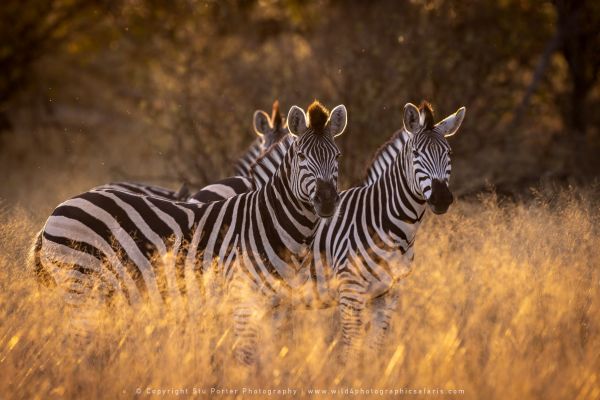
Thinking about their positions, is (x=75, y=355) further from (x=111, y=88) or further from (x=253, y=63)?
(x=111, y=88)

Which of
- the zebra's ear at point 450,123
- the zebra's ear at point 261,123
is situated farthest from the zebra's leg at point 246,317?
the zebra's ear at point 261,123

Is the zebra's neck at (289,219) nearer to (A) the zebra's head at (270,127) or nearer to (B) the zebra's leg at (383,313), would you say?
(B) the zebra's leg at (383,313)

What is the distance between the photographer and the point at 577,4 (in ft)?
40.5

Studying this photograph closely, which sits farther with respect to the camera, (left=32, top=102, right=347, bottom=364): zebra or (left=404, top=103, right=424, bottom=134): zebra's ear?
(left=404, top=103, right=424, bottom=134): zebra's ear

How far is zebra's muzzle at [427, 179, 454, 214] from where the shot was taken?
17.9 feet

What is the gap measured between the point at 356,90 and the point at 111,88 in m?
9.98

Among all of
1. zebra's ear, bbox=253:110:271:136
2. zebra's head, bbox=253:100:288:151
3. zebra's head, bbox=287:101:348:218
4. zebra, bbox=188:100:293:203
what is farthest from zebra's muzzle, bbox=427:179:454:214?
zebra's ear, bbox=253:110:271:136

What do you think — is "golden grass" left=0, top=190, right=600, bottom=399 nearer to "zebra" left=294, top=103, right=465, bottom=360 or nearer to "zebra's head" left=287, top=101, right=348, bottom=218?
"zebra" left=294, top=103, right=465, bottom=360

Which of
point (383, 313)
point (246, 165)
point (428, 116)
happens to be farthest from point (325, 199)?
point (246, 165)

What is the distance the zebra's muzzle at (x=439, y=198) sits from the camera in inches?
214

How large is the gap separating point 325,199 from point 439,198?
970 mm

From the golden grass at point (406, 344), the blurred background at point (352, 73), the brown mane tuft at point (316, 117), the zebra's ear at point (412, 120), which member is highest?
the blurred background at point (352, 73)

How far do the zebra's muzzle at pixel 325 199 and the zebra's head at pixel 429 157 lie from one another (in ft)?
2.77

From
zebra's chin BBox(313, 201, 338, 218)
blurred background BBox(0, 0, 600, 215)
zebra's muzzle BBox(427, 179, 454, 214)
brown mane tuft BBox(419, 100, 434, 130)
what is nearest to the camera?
zebra's chin BBox(313, 201, 338, 218)
